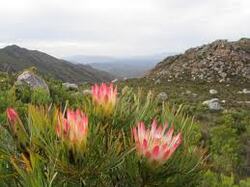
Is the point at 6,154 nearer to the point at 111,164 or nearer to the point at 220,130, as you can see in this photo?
the point at 111,164

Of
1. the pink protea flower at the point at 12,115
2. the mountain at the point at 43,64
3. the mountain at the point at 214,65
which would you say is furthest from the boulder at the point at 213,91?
the mountain at the point at 43,64

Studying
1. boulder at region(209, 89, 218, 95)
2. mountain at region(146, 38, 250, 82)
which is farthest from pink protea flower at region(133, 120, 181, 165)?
mountain at region(146, 38, 250, 82)

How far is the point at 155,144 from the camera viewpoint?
245 centimetres

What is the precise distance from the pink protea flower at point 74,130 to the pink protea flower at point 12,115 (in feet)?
1.19

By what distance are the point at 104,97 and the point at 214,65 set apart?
116ft

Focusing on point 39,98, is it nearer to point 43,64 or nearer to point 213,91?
point 213,91

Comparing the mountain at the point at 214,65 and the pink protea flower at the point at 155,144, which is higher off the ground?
the pink protea flower at the point at 155,144

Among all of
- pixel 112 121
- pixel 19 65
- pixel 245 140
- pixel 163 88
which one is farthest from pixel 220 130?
pixel 19 65

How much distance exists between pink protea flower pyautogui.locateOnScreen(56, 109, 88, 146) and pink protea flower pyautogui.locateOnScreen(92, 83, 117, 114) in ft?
1.39

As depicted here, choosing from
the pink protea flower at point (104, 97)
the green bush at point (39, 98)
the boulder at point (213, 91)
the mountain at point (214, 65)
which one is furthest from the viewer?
the mountain at point (214, 65)

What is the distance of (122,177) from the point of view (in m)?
2.65

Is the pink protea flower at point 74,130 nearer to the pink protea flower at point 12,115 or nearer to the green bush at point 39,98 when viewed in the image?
the pink protea flower at point 12,115

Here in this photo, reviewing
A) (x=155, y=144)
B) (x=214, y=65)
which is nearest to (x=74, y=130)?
(x=155, y=144)

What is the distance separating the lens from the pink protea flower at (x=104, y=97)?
283 centimetres
